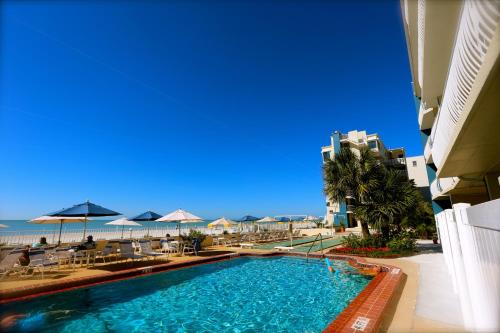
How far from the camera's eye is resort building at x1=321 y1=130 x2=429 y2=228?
126ft

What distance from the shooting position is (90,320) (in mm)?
5969

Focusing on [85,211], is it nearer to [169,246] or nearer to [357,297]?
[169,246]

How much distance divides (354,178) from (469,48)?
1375 centimetres

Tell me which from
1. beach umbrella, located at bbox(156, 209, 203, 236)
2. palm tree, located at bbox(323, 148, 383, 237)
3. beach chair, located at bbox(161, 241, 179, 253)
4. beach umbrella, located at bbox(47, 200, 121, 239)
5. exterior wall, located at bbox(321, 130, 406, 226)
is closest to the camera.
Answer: beach umbrella, located at bbox(47, 200, 121, 239)

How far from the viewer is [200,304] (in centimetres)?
719

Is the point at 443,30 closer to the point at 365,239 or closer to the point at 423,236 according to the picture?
the point at 365,239

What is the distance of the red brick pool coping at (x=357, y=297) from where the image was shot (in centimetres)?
427

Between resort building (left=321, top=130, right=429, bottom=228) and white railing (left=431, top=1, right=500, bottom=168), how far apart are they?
34.5 meters

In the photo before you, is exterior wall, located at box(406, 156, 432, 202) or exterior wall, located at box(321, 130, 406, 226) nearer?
exterior wall, located at box(406, 156, 432, 202)

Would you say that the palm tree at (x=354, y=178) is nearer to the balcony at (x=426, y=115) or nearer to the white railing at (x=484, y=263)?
the balcony at (x=426, y=115)

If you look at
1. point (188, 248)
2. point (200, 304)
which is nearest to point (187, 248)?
point (188, 248)


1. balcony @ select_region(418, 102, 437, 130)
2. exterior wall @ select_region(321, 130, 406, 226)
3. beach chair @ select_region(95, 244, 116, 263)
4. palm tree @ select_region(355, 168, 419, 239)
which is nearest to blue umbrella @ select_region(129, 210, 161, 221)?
beach chair @ select_region(95, 244, 116, 263)

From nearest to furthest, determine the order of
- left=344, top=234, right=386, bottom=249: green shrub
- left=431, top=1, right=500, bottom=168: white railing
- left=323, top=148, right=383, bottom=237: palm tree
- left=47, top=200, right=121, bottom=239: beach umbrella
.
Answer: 1. left=431, top=1, right=500, bottom=168: white railing
2. left=47, top=200, right=121, bottom=239: beach umbrella
3. left=344, top=234, right=386, bottom=249: green shrub
4. left=323, top=148, right=383, bottom=237: palm tree

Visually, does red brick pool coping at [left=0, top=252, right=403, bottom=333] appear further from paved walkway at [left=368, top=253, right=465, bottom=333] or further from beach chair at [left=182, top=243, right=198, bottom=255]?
beach chair at [left=182, top=243, right=198, bottom=255]
